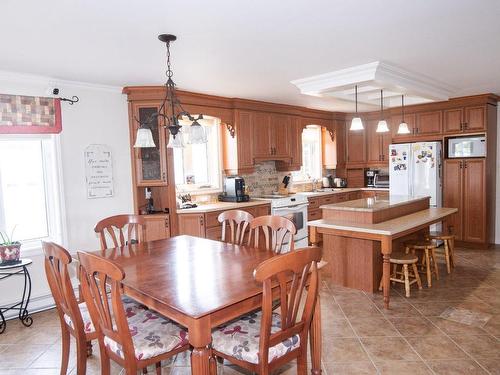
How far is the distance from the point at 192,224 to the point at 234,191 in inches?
38.1

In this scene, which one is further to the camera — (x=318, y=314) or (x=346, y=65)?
(x=346, y=65)

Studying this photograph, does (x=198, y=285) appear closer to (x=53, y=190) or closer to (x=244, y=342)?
(x=244, y=342)

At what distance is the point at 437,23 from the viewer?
248 cm

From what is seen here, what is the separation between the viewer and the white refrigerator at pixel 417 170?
5.54 metres

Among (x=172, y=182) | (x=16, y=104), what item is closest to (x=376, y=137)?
(x=172, y=182)

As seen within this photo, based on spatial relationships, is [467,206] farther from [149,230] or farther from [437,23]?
[149,230]

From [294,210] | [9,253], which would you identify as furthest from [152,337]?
[294,210]

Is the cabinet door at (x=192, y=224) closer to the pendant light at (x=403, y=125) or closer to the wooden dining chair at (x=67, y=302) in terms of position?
the wooden dining chair at (x=67, y=302)

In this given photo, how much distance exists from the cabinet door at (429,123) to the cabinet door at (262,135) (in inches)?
99.2

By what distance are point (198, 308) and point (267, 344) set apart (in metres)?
0.39

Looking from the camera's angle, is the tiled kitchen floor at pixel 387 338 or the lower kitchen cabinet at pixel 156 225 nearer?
the tiled kitchen floor at pixel 387 338

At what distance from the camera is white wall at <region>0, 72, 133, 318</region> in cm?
357

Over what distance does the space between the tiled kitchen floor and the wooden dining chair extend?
50cm

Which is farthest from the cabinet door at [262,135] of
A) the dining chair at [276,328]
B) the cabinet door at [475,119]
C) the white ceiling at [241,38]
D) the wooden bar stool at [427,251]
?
the dining chair at [276,328]
